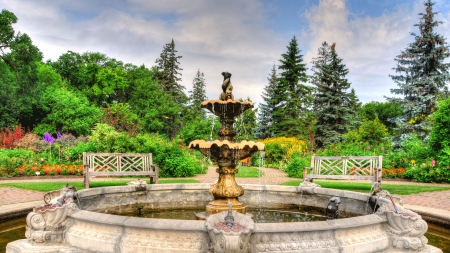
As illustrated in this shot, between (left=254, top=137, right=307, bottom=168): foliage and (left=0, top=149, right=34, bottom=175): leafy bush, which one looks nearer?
(left=0, top=149, right=34, bottom=175): leafy bush

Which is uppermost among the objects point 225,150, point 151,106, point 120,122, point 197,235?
point 151,106

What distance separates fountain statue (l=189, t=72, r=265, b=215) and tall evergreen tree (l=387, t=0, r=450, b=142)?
2315 centimetres

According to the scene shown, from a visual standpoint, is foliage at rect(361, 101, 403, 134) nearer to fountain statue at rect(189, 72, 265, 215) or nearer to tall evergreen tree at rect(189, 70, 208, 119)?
tall evergreen tree at rect(189, 70, 208, 119)

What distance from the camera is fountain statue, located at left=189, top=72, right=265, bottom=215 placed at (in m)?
5.52

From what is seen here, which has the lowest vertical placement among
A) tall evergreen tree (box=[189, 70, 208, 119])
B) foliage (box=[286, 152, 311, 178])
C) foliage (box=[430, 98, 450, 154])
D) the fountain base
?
foliage (box=[286, 152, 311, 178])

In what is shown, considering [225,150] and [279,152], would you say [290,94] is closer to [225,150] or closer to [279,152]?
[279,152]

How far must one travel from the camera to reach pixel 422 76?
25.8 m

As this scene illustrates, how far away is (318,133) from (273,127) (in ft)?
16.3

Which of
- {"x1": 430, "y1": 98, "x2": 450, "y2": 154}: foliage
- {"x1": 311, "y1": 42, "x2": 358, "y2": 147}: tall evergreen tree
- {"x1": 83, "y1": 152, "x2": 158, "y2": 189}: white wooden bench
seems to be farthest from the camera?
{"x1": 311, "y1": 42, "x2": 358, "y2": 147}: tall evergreen tree

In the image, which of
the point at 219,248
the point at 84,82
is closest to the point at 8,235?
the point at 219,248

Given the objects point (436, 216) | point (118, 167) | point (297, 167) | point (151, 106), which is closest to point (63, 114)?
point (151, 106)

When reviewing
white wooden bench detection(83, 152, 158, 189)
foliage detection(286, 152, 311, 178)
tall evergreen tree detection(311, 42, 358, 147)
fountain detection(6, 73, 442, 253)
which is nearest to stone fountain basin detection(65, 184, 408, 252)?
fountain detection(6, 73, 442, 253)

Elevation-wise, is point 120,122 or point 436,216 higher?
point 120,122

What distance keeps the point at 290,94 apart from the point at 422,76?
1351 cm
